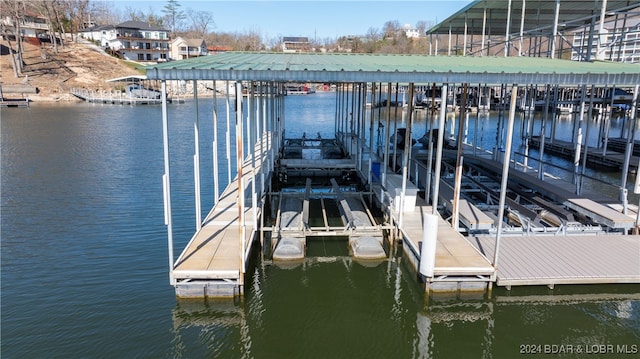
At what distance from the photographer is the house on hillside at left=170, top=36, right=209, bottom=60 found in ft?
298

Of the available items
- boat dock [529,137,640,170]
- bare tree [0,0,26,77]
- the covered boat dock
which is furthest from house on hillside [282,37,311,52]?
the covered boat dock

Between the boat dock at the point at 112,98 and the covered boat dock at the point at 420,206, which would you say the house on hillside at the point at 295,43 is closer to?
the boat dock at the point at 112,98

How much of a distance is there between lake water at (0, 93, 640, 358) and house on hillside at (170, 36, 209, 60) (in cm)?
8240

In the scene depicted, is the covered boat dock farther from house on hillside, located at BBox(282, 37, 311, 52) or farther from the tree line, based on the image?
house on hillside, located at BBox(282, 37, 311, 52)

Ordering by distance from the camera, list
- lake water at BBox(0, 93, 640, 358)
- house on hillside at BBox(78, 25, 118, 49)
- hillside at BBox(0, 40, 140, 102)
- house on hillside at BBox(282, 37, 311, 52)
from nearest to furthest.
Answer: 1. lake water at BBox(0, 93, 640, 358)
2. hillside at BBox(0, 40, 140, 102)
3. house on hillside at BBox(78, 25, 118, 49)
4. house on hillside at BBox(282, 37, 311, 52)

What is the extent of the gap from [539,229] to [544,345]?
4578 millimetres

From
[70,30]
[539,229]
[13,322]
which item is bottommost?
[13,322]

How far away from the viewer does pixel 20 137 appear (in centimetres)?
3067

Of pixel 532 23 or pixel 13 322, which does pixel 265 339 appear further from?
pixel 532 23

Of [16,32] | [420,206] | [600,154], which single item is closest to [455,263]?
[420,206]

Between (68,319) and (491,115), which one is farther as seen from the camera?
(491,115)

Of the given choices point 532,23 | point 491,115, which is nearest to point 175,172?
point 532,23

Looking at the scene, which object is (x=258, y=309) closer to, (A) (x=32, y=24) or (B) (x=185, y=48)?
(A) (x=32, y=24)

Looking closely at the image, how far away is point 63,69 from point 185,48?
28.4 meters
